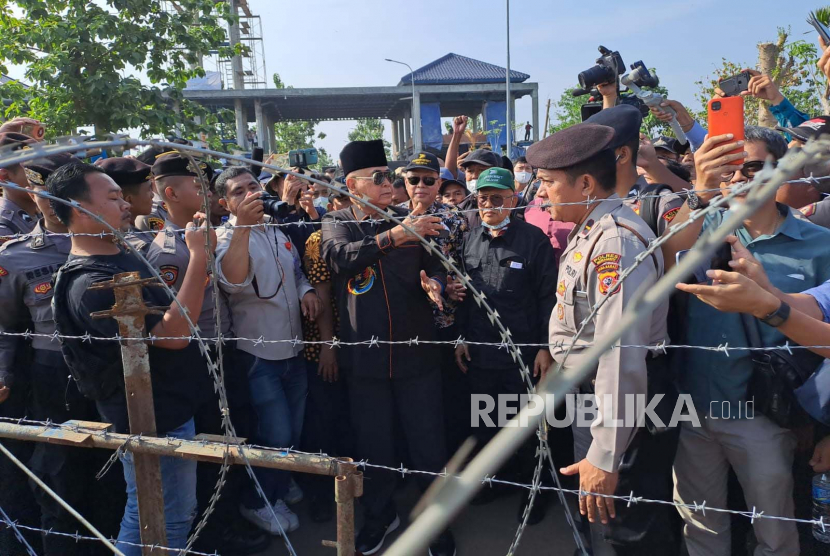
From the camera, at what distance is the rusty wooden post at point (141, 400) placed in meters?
2.00

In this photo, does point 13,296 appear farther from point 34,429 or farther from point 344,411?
point 344,411

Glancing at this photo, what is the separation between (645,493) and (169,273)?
221 centimetres

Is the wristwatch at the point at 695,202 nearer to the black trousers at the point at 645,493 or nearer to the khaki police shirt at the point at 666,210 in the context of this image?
the khaki police shirt at the point at 666,210

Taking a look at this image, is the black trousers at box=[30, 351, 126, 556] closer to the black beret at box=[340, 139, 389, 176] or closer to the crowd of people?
the crowd of people

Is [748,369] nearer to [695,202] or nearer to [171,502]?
[695,202]

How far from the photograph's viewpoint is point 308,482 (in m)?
3.56

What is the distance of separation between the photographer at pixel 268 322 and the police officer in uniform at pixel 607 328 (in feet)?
5.18

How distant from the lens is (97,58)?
251 inches

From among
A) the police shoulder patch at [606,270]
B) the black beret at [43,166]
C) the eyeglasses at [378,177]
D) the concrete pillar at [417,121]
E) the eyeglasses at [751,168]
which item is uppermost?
the concrete pillar at [417,121]

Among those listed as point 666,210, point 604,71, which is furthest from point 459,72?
point 666,210

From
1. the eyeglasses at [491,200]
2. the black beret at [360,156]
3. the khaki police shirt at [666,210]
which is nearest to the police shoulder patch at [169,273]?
the black beret at [360,156]

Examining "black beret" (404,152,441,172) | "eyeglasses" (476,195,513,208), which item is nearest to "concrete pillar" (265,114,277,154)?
"black beret" (404,152,441,172)

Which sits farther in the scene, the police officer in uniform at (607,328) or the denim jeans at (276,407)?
the denim jeans at (276,407)

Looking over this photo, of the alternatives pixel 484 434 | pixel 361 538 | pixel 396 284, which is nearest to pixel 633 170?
pixel 396 284
